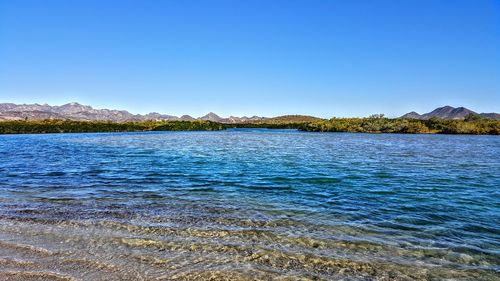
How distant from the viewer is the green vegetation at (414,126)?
74.4 metres

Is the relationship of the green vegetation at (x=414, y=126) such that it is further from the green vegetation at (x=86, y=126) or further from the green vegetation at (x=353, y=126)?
the green vegetation at (x=86, y=126)

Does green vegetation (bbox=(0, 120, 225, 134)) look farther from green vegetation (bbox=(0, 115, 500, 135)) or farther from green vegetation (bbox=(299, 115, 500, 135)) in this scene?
green vegetation (bbox=(299, 115, 500, 135))

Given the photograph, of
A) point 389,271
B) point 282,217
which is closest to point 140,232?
point 282,217

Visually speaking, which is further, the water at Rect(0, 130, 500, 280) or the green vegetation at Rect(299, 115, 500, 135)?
the green vegetation at Rect(299, 115, 500, 135)

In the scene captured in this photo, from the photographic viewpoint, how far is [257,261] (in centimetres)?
657

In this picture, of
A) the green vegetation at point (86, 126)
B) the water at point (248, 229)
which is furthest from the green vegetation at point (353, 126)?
the water at point (248, 229)

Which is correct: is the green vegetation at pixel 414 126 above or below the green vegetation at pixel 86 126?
above

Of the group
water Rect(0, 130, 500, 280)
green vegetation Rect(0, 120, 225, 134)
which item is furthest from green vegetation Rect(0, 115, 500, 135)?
water Rect(0, 130, 500, 280)

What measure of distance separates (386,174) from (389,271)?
43.2ft

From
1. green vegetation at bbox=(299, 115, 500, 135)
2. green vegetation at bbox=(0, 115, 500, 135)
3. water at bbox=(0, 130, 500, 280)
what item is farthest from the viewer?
green vegetation at bbox=(0, 115, 500, 135)

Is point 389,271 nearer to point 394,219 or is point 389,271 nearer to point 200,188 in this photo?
point 394,219

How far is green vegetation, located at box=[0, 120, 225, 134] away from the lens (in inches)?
3408

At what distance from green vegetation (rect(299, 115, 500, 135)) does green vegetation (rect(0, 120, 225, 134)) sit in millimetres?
39436

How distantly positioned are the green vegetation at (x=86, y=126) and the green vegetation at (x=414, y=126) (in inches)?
1553
